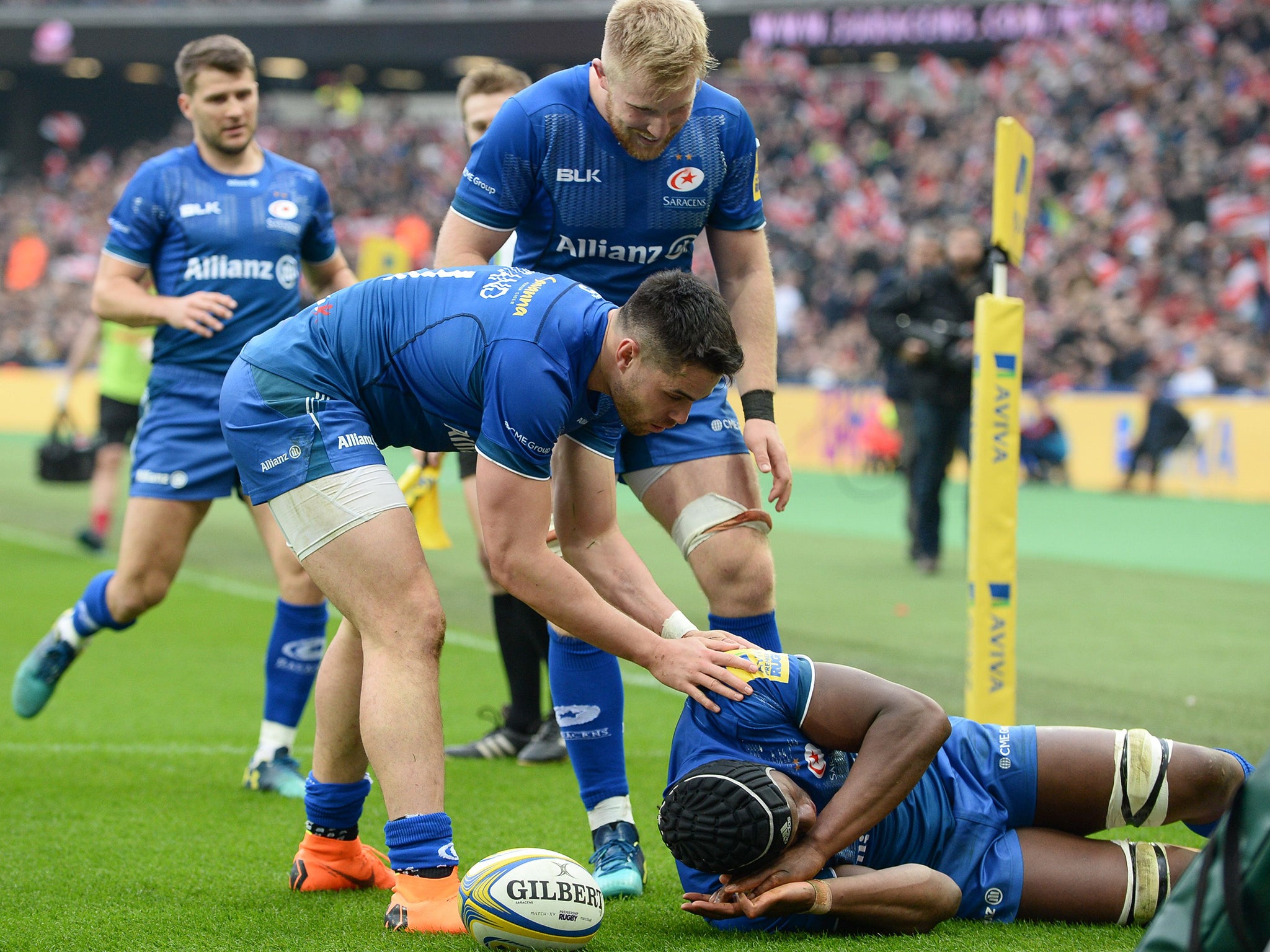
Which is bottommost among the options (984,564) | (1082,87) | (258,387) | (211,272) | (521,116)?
(984,564)

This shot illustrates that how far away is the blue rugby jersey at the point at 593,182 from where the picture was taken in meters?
3.89

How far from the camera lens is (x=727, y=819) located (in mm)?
2996

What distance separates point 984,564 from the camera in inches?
195

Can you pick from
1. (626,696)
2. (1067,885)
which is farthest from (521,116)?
(626,696)

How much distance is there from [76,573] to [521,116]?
7.23 metres

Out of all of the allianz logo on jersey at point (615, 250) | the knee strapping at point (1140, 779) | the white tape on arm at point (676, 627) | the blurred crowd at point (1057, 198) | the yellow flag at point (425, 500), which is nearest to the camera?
the knee strapping at point (1140, 779)

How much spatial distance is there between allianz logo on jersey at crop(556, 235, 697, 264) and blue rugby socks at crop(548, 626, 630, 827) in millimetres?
1084

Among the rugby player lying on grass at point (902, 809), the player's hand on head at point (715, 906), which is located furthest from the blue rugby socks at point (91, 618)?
the player's hand on head at point (715, 906)

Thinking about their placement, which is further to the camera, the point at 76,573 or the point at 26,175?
the point at 26,175

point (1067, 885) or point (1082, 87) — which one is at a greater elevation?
point (1082, 87)

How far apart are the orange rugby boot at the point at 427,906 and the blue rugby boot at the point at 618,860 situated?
0.51 m

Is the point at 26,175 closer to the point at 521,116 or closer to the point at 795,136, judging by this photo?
the point at 795,136

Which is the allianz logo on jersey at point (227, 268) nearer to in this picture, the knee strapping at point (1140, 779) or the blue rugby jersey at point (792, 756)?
the blue rugby jersey at point (792, 756)

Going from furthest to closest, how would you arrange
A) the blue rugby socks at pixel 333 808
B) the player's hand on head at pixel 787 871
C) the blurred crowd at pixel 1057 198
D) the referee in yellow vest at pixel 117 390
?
1. the blurred crowd at pixel 1057 198
2. the referee in yellow vest at pixel 117 390
3. the blue rugby socks at pixel 333 808
4. the player's hand on head at pixel 787 871
